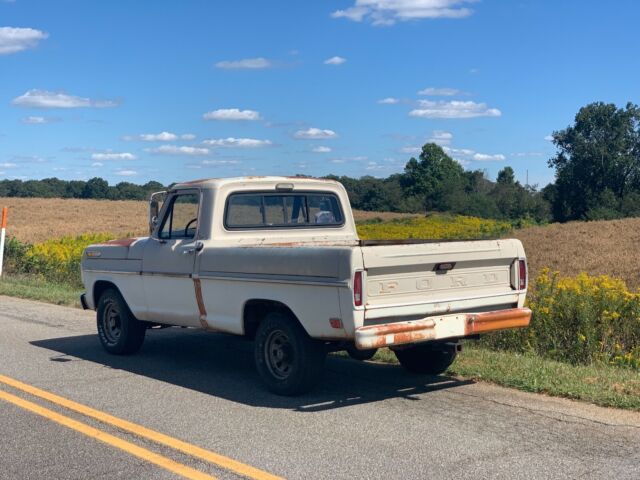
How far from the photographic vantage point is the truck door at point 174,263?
25.5 ft

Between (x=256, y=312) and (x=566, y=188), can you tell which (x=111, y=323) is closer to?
(x=256, y=312)

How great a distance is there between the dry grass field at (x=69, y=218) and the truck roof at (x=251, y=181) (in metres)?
23.5

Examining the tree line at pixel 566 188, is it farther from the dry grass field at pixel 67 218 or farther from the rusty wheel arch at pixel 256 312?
the rusty wheel arch at pixel 256 312

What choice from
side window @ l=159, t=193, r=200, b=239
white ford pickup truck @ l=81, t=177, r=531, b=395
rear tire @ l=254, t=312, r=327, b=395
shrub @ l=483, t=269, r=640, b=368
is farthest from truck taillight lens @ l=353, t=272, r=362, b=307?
shrub @ l=483, t=269, r=640, b=368

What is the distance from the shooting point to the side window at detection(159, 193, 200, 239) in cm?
802

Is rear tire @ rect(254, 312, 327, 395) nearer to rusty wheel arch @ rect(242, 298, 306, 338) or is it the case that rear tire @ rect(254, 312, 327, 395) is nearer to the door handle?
rusty wheel arch @ rect(242, 298, 306, 338)

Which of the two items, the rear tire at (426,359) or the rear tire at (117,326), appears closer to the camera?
the rear tire at (426,359)

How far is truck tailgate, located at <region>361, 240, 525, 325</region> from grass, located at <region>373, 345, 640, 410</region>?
0.70 meters

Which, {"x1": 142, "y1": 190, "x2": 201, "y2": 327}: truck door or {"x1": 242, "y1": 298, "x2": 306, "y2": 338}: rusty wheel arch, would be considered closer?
{"x1": 242, "y1": 298, "x2": 306, "y2": 338}: rusty wheel arch

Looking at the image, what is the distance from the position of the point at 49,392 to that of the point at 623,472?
4945mm

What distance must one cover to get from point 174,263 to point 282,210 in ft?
4.35

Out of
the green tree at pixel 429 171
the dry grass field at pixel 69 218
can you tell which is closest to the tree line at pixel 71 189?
the dry grass field at pixel 69 218

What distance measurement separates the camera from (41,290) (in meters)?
15.6

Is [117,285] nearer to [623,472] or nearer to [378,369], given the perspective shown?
[378,369]
